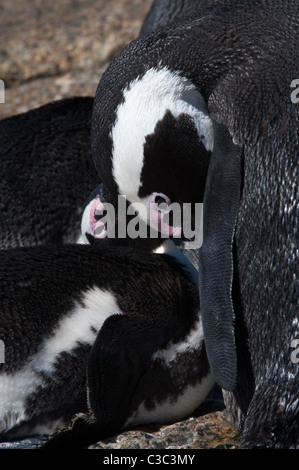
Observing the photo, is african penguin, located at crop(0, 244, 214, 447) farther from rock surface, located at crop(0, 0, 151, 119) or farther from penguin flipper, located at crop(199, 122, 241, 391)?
rock surface, located at crop(0, 0, 151, 119)

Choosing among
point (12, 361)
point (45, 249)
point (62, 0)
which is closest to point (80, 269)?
point (45, 249)

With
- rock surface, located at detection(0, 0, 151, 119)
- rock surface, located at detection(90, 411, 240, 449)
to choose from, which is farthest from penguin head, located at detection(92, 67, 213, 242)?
rock surface, located at detection(0, 0, 151, 119)

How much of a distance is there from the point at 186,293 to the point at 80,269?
0.97 feet

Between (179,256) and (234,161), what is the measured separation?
0.59 m

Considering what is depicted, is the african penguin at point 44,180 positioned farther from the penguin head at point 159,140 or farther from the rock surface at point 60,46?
the rock surface at point 60,46

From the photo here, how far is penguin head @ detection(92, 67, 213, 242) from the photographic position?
2402mm

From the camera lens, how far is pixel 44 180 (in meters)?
3.39

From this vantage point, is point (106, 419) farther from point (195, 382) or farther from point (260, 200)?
point (260, 200)

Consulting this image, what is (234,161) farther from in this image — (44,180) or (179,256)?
(44,180)

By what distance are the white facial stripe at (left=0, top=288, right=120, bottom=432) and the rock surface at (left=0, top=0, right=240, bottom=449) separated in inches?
99.8

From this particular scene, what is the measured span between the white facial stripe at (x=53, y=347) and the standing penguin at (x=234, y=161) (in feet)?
0.99

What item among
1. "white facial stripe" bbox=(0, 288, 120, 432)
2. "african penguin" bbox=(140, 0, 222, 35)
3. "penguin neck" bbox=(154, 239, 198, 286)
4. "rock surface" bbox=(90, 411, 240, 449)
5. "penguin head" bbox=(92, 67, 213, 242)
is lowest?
"rock surface" bbox=(90, 411, 240, 449)

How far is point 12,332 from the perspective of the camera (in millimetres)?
2396

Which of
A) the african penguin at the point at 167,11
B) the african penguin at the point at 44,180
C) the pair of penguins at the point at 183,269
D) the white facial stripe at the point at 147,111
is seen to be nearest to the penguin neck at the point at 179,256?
the pair of penguins at the point at 183,269
